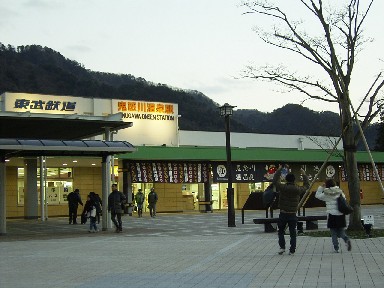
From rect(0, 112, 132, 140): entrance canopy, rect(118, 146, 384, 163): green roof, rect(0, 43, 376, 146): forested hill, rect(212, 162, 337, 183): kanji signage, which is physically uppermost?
rect(0, 43, 376, 146): forested hill

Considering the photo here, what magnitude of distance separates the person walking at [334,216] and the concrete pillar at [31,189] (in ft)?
88.6

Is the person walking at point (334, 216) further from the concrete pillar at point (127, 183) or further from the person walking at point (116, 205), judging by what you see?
the concrete pillar at point (127, 183)

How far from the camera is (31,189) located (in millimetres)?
38656

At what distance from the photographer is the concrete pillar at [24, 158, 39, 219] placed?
38438mm

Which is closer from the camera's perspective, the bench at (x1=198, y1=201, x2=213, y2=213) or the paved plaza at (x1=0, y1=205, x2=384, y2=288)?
the paved plaza at (x1=0, y1=205, x2=384, y2=288)

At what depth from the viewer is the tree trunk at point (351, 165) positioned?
62.5 ft

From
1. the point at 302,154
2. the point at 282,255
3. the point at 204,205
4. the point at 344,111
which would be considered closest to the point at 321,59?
the point at 344,111

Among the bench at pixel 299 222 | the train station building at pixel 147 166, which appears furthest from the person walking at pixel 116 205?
the train station building at pixel 147 166

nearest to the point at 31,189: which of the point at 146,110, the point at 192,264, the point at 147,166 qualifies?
the point at 147,166

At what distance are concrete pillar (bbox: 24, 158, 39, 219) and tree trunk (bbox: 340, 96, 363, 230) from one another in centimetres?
2345

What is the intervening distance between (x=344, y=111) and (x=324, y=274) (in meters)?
10.1

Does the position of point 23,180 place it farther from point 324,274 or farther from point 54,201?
point 324,274

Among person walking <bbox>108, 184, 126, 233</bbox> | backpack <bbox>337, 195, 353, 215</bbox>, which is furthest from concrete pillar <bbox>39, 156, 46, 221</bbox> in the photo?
backpack <bbox>337, 195, 353, 215</bbox>

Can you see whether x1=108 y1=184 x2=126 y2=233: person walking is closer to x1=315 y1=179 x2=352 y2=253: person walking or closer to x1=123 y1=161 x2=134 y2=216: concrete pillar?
x1=315 y1=179 x2=352 y2=253: person walking
